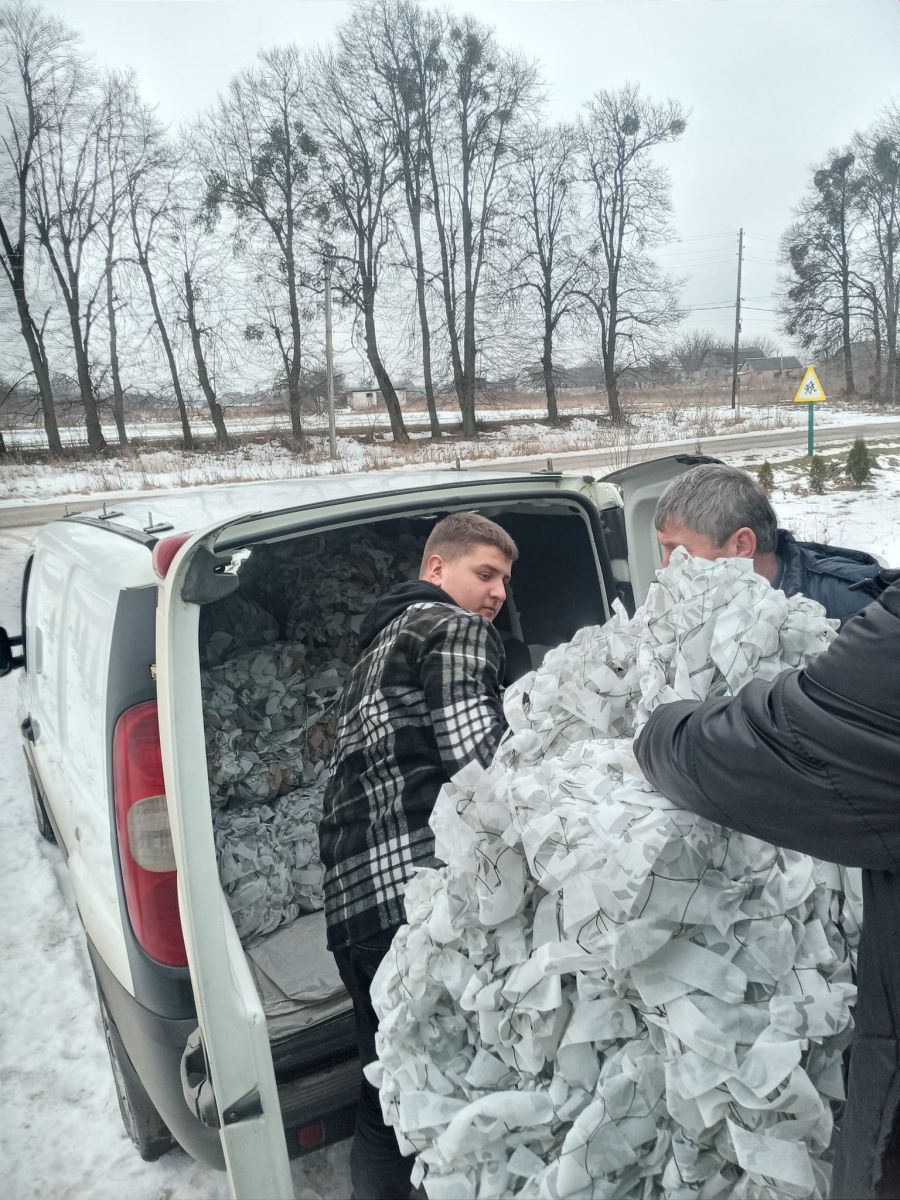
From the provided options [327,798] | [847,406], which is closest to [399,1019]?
[327,798]

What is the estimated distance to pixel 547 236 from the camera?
32.0 feet

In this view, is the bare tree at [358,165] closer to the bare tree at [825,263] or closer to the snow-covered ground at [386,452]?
the snow-covered ground at [386,452]

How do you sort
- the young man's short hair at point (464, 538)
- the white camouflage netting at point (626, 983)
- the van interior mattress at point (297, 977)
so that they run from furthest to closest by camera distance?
the young man's short hair at point (464, 538) < the van interior mattress at point (297, 977) < the white camouflage netting at point (626, 983)

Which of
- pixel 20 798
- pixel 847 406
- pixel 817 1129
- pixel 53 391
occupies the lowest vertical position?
pixel 20 798

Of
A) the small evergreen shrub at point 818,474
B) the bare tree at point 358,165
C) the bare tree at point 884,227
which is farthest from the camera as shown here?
the bare tree at point 358,165

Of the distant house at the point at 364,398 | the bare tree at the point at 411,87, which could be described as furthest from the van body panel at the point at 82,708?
the bare tree at the point at 411,87

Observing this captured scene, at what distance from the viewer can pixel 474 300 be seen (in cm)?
969

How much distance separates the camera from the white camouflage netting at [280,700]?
249 cm

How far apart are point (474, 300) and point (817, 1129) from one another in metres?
9.84

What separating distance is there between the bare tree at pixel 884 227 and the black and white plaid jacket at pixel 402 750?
410cm

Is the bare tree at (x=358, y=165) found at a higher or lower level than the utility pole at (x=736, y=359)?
higher

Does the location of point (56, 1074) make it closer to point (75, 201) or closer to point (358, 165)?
point (75, 201)

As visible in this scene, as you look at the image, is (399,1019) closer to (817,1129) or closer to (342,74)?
(817,1129)

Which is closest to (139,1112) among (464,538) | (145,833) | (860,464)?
(145,833)
